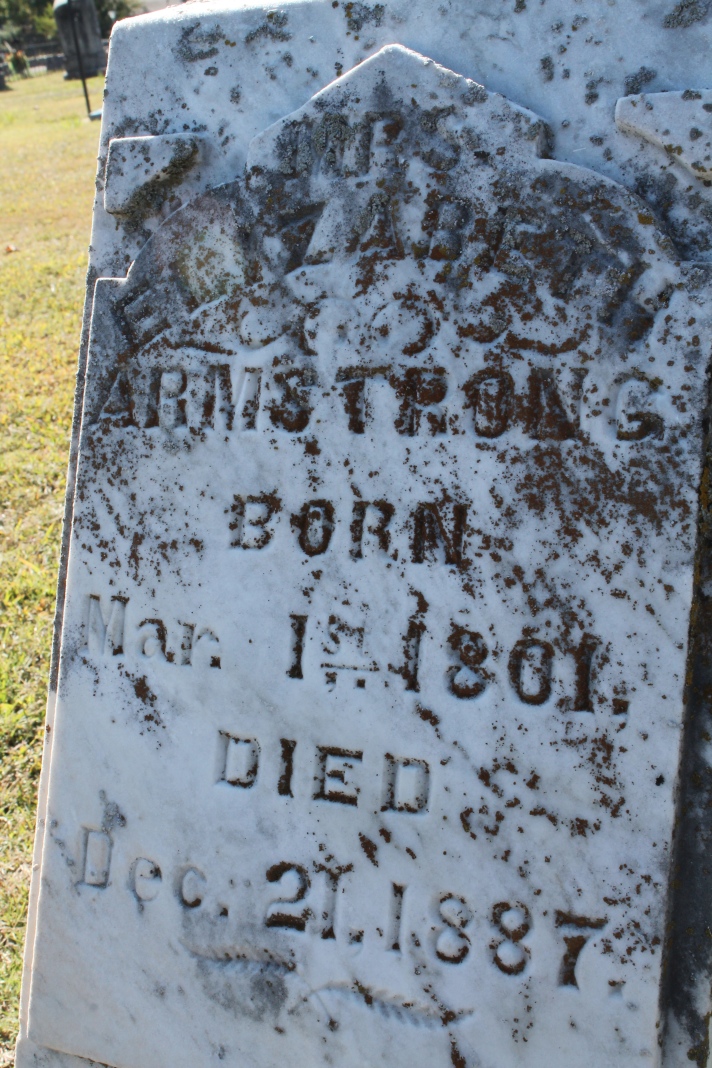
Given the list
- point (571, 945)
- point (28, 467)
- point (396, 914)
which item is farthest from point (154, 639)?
point (28, 467)

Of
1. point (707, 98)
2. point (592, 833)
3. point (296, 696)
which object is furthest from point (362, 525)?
point (707, 98)

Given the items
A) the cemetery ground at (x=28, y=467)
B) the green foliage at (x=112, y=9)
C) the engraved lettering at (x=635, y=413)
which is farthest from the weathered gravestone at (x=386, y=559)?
the green foliage at (x=112, y=9)

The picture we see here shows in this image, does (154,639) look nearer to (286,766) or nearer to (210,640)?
(210,640)

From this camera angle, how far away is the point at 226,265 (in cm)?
153

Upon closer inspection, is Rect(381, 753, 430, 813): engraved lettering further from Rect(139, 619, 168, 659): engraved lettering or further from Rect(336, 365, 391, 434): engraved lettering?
Rect(336, 365, 391, 434): engraved lettering

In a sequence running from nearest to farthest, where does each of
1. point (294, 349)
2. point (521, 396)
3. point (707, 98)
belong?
point (707, 98)
point (521, 396)
point (294, 349)

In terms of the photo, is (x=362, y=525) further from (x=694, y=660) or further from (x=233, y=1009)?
(x=233, y=1009)

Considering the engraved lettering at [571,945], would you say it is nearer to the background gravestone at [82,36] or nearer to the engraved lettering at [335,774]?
the engraved lettering at [335,774]

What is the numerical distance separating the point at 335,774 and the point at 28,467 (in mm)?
2719

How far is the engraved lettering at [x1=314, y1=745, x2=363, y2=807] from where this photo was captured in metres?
1.50

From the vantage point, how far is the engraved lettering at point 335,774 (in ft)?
4.93

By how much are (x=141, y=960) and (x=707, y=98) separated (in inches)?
64.6

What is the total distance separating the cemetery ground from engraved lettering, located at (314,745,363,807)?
1031 millimetres

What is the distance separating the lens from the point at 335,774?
151 centimetres
